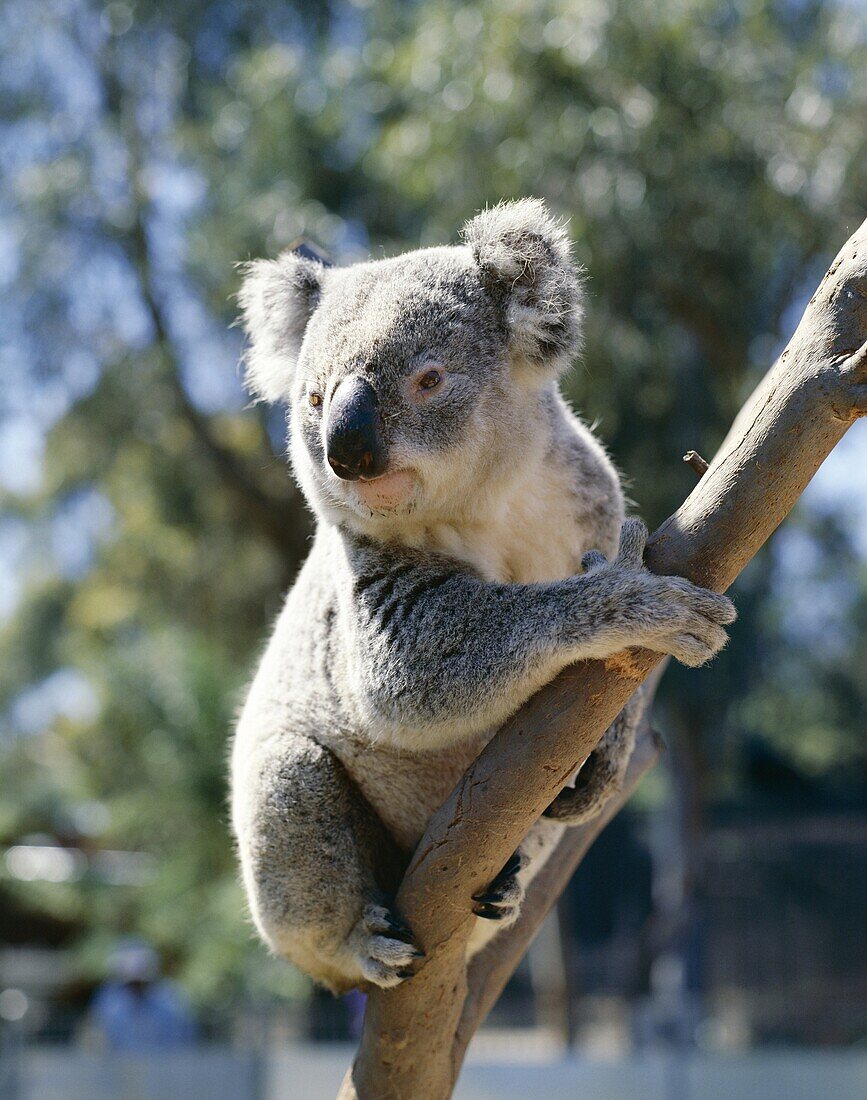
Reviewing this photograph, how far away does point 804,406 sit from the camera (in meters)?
2.10

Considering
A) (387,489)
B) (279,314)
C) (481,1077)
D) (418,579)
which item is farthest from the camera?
(481,1077)

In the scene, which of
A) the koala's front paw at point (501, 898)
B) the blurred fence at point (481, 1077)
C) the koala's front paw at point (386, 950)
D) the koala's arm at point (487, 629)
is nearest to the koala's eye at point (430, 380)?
the koala's arm at point (487, 629)

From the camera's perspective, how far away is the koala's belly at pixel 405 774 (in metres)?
2.78

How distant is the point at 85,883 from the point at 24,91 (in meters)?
7.62

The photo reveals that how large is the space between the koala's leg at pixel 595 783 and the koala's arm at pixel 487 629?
0.36 m

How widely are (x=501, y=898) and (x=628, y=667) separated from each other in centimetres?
56

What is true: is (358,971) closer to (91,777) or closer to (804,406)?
(804,406)

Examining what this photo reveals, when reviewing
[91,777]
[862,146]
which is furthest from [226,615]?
[862,146]

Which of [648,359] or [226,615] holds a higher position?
[648,359]

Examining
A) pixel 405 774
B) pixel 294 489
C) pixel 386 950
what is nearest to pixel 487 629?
pixel 405 774

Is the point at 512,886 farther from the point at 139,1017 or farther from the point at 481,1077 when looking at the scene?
the point at 139,1017

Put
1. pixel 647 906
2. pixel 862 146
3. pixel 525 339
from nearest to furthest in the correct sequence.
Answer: pixel 525 339 → pixel 862 146 → pixel 647 906

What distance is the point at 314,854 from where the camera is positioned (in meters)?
2.73

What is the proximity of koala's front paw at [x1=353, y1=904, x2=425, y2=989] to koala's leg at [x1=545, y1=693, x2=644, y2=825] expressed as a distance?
1.38 feet
